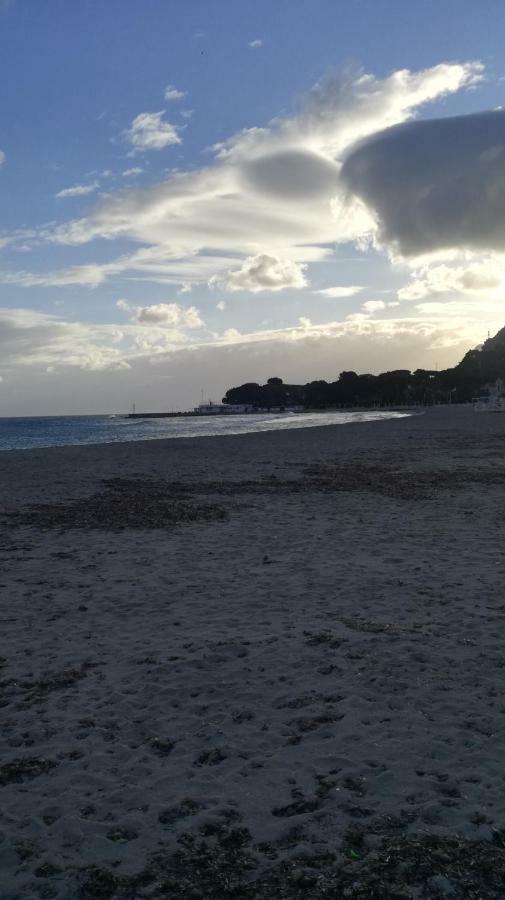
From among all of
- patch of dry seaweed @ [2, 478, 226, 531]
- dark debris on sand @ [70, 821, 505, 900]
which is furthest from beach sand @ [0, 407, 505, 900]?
patch of dry seaweed @ [2, 478, 226, 531]

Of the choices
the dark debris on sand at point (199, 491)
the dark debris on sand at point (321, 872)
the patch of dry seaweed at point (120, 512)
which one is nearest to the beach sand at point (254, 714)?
the dark debris on sand at point (321, 872)

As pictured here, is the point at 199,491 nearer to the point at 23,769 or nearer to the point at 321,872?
the point at 23,769

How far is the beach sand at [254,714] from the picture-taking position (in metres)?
3.94

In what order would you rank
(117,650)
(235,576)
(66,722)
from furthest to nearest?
(235,576) → (117,650) → (66,722)

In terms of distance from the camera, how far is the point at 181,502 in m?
17.8

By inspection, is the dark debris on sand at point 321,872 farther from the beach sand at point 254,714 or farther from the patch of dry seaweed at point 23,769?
the patch of dry seaweed at point 23,769

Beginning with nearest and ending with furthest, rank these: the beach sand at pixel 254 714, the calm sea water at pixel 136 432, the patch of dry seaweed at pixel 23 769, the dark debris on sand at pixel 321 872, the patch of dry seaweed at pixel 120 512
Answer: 1. the dark debris on sand at pixel 321 872
2. the beach sand at pixel 254 714
3. the patch of dry seaweed at pixel 23 769
4. the patch of dry seaweed at pixel 120 512
5. the calm sea water at pixel 136 432

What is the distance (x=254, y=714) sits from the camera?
5742 mm

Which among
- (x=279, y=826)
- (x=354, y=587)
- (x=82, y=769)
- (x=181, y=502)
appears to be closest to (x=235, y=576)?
(x=354, y=587)

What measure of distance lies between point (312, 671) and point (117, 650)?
2295 millimetres

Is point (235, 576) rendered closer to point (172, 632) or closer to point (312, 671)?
point (172, 632)

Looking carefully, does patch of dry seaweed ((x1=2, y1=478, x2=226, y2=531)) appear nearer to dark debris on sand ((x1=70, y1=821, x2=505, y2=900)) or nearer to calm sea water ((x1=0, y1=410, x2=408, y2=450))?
dark debris on sand ((x1=70, y1=821, x2=505, y2=900))

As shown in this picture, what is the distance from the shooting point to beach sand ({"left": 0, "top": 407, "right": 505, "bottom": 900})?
394 cm

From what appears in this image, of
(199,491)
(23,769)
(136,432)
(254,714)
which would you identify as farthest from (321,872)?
(136,432)
